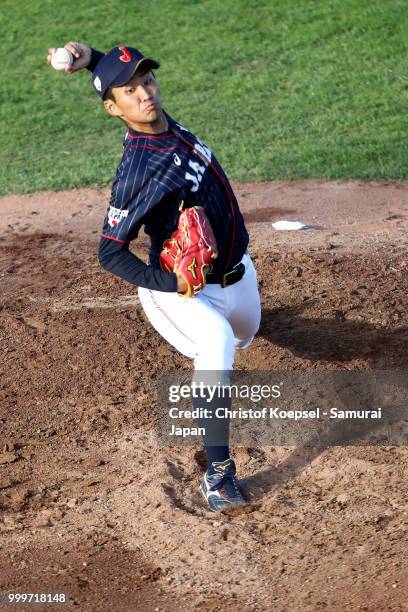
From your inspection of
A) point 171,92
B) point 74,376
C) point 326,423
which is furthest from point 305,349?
point 171,92

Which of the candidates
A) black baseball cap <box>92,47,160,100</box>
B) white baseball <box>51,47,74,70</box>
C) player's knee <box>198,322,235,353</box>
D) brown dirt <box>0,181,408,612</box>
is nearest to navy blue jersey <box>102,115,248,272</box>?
black baseball cap <box>92,47,160,100</box>

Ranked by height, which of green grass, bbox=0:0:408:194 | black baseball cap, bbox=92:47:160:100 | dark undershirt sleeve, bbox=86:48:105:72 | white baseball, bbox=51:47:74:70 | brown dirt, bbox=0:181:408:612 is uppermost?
green grass, bbox=0:0:408:194

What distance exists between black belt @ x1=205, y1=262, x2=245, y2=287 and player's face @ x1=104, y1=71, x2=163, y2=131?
77cm

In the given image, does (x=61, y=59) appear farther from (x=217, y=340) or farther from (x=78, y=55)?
(x=217, y=340)

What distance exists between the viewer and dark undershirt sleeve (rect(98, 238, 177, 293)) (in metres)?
4.45

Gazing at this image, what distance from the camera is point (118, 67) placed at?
4438 mm

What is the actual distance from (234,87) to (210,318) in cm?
742

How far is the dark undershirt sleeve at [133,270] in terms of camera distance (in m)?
4.45

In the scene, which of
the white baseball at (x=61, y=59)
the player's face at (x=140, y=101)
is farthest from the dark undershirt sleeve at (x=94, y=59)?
the player's face at (x=140, y=101)

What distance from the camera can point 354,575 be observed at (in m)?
3.84

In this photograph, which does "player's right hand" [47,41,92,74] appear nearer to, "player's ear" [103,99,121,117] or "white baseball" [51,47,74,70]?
"white baseball" [51,47,74,70]

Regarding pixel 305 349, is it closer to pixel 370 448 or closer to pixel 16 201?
pixel 370 448

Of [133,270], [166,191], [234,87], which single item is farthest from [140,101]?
[234,87]

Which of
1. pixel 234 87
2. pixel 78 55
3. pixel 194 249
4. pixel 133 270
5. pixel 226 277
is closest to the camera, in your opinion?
pixel 194 249
